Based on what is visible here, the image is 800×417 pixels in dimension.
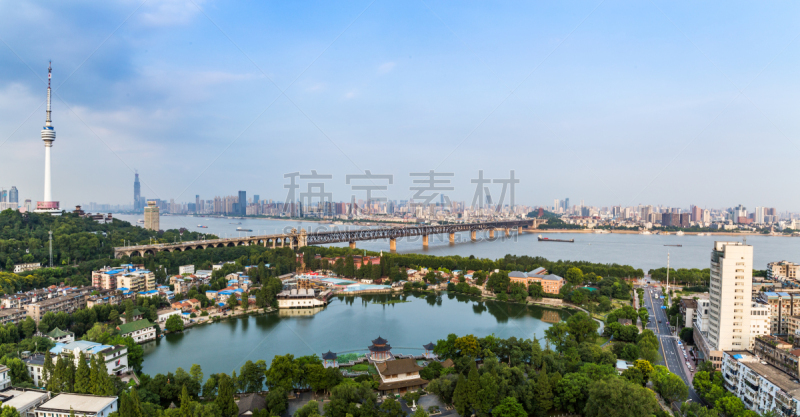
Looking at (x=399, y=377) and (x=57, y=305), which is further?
(x=57, y=305)

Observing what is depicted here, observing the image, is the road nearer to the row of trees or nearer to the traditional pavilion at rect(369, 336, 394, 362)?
the row of trees

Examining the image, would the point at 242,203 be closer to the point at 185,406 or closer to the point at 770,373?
the point at 185,406

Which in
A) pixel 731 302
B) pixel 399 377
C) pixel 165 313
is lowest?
pixel 165 313

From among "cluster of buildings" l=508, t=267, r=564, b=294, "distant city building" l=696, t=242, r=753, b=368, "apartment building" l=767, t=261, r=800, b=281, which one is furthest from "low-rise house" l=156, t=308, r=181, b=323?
"apartment building" l=767, t=261, r=800, b=281

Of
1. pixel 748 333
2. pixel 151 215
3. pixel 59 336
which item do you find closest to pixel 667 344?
pixel 748 333

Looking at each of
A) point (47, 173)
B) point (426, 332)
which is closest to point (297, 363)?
point (426, 332)

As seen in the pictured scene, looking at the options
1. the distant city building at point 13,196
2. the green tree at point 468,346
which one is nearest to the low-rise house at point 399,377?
the green tree at point 468,346

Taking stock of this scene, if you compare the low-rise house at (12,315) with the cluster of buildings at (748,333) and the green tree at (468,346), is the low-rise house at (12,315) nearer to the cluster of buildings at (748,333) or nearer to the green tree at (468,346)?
the green tree at (468,346)
